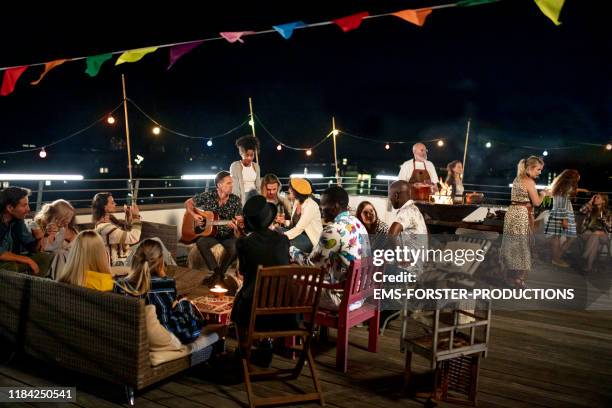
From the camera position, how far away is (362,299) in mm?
3961

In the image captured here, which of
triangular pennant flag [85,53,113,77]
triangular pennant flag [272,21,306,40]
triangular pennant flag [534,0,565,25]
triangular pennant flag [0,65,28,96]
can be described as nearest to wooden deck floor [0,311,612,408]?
triangular pennant flag [534,0,565,25]

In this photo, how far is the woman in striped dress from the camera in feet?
23.0

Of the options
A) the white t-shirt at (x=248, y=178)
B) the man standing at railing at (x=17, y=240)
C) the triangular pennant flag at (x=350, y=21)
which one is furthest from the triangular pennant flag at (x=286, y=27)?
the man standing at railing at (x=17, y=240)

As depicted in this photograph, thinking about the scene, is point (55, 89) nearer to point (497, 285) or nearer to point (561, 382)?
point (497, 285)

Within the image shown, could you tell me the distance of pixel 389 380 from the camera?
141 inches

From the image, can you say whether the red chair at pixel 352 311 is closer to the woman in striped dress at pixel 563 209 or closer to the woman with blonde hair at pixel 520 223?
the woman with blonde hair at pixel 520 223

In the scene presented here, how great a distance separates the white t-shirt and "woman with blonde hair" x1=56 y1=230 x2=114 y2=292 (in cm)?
361

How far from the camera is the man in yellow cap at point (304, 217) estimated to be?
515 cm

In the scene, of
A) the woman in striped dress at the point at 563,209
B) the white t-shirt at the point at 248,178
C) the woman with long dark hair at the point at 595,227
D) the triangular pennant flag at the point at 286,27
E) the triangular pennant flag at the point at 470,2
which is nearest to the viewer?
the triangular pennant flag at the point at 470,2

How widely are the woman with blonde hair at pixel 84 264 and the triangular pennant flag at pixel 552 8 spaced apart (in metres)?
3.85

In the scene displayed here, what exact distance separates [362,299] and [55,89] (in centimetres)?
3098

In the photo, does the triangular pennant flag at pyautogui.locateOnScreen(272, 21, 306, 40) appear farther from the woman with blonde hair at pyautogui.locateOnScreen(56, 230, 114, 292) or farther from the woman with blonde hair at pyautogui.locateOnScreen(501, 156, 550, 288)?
the woman with blonde hair at pyautogui.locateOnScreen(56, 230, 114, 292)

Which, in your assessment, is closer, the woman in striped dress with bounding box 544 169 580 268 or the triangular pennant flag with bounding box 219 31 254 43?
the triangular pennant flag with bounding box 219 31 254 43

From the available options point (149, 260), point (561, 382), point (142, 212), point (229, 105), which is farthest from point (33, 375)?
point (229, 105)
